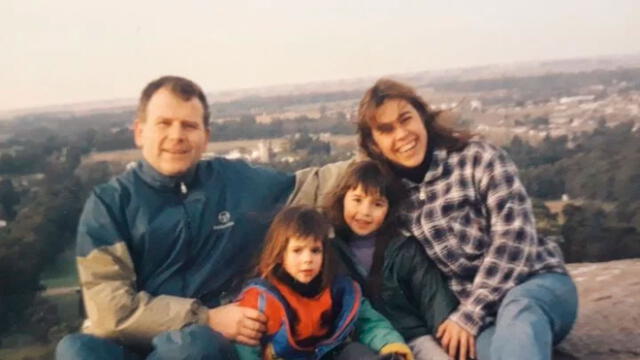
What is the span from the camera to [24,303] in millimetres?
8312

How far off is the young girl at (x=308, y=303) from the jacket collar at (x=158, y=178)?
0.44 metres

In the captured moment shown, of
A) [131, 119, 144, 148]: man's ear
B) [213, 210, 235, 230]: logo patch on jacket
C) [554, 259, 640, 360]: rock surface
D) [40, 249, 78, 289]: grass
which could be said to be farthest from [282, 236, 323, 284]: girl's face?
[40, 249, 78, 289]: grass

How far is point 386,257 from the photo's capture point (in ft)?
10.6

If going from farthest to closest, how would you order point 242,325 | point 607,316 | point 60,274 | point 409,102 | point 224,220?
point 60,274, point 607,316, point 409,102, point 224,220, point 242,325

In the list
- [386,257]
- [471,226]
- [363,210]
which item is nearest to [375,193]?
[363,210]

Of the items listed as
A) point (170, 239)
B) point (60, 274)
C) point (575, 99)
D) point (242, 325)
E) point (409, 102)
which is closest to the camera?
point (242, 325)

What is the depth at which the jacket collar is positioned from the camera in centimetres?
307

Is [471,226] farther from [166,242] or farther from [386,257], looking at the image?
[166,242]

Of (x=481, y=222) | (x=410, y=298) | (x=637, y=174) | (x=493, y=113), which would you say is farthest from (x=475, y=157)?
(x=637, y=174)

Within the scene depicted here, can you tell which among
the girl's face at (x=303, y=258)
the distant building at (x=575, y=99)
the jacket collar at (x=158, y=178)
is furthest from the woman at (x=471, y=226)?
the distant building at (x=575, y=99)

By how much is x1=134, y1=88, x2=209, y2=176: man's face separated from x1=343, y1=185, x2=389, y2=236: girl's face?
710 millimetres

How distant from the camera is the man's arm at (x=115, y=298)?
9.39 feet

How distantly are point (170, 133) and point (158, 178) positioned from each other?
192 millimetres

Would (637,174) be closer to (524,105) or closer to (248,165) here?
(524,105)
